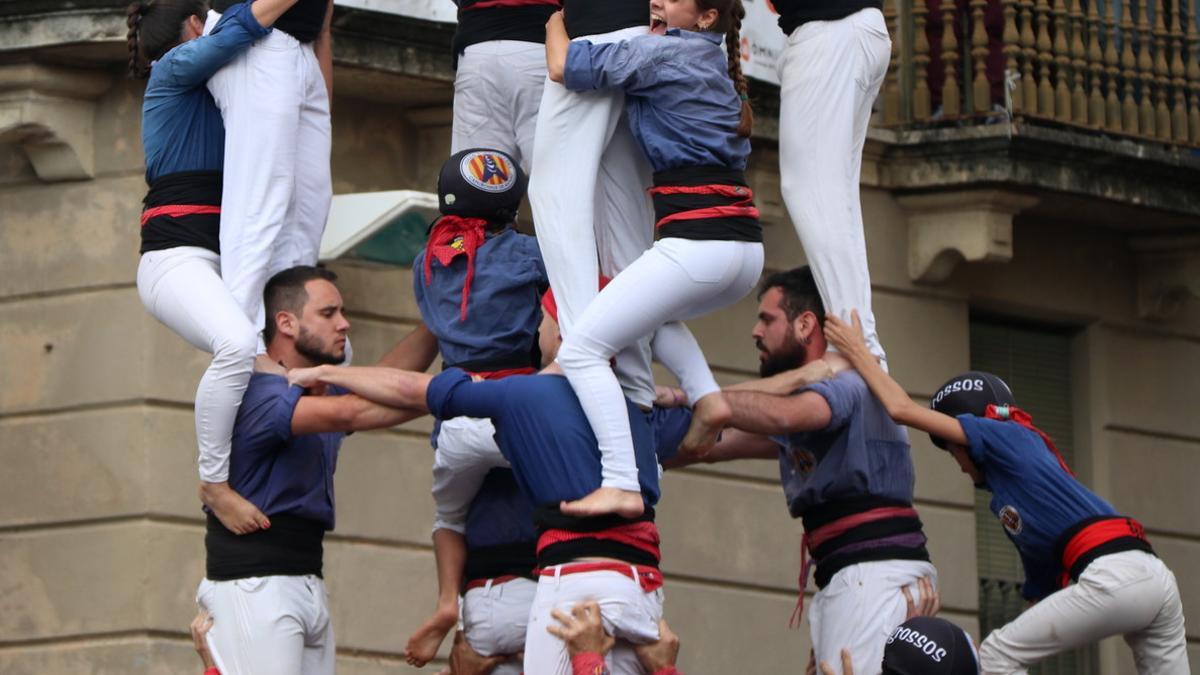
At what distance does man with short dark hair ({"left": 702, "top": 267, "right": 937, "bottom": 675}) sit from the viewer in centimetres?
996

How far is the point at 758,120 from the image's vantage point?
14094mm

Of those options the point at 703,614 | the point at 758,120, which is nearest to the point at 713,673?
the point at 703,614

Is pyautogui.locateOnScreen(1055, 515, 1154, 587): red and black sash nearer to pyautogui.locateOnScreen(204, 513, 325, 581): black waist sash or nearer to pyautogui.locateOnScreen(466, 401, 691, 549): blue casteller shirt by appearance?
pyautogui.locateOnScreen(466, 401, 691, 549): blue casteller shirt

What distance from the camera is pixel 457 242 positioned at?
959 centimetres

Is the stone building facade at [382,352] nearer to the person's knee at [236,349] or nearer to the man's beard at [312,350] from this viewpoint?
the man's beard at [312,350]

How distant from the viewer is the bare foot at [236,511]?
9.38m

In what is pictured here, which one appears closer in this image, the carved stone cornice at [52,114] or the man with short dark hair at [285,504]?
the man with short dark hair at [285,504]

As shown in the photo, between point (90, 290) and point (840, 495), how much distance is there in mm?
4352

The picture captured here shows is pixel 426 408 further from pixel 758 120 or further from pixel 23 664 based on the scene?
pixel 758 120

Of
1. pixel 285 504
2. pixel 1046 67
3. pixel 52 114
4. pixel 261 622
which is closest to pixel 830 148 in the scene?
pixel 285 504

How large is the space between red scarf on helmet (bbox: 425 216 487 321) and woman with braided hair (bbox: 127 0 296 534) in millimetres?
667

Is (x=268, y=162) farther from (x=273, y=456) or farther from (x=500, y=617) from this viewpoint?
(x=500, y=617)

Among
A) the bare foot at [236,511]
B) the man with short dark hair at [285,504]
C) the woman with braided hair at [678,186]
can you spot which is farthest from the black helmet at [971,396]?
the bare foot at [236,511]

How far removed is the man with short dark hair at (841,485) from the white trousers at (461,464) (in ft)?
2.83
